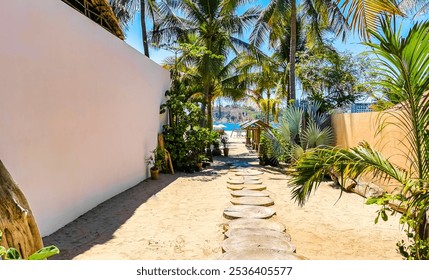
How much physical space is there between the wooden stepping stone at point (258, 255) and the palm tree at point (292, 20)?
7.83m

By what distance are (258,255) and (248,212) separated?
1.60m

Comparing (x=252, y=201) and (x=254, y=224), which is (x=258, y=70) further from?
(x=254, y=224)

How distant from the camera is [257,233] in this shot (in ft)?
10.2

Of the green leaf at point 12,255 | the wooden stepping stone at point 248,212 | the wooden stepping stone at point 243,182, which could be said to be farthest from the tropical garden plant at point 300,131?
the green leaf at point 12,255

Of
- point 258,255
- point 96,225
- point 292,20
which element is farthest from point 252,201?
point 292,20

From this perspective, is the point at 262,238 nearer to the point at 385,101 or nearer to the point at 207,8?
the point at 385,101

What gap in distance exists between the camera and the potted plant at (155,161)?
6913 mm

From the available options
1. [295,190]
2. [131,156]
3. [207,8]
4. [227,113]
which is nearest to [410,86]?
[295,190]

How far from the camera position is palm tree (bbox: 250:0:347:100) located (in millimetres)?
9242

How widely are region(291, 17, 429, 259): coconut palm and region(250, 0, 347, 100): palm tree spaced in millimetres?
7486

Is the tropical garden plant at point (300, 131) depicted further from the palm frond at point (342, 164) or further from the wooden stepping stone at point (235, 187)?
the palm frond at point (342, 164)

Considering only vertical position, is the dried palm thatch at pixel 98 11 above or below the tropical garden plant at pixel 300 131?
above

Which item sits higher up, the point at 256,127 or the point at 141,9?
the point at 141,9

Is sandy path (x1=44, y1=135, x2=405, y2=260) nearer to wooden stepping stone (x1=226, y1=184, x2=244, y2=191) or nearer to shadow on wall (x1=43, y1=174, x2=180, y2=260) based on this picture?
shadow on wall (x1=43, y1=174, x2=180, y2=260)
